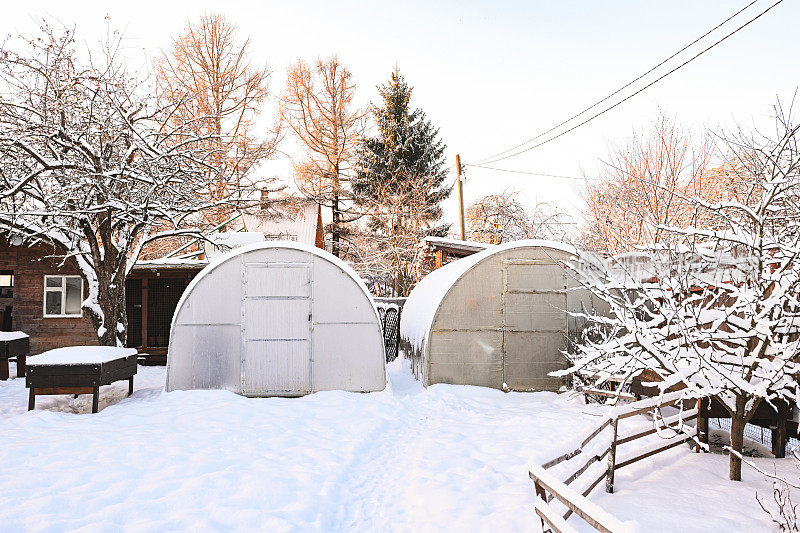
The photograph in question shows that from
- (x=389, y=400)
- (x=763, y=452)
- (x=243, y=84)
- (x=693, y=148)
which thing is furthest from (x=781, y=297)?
(x=243, y=84)

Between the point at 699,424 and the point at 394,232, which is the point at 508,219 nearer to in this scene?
the point at 394,232

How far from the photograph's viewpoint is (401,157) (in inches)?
1065

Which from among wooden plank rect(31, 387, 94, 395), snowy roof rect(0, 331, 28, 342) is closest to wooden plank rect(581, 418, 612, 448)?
wooden plank rect(31, 387, 94, 395)

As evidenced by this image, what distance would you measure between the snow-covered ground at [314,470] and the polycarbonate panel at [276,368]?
61 centimetres

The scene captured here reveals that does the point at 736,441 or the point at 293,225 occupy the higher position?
the point at 293,225

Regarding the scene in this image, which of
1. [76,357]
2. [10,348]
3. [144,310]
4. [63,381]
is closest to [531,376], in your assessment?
[76,357]

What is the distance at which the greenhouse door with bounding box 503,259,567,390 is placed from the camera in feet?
33.9

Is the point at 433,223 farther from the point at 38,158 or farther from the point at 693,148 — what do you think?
the point at 38,158

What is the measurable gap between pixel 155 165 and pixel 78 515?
8855 millimetres

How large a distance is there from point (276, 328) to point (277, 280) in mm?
865

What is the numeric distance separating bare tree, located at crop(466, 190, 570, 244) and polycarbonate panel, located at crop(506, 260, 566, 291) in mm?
17493

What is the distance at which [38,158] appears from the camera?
10.1m

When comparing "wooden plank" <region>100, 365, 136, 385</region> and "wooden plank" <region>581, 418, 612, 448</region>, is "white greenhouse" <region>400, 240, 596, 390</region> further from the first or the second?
"wooden plank" <region>100, 365, 136, 385</region>

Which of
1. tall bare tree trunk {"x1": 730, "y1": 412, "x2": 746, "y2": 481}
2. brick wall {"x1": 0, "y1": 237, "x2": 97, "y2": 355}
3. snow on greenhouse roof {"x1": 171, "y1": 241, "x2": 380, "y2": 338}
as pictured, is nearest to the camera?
tall bare tree trunk {"x1": 730, "y1": 412, "x2": 746, "y2": 481}
